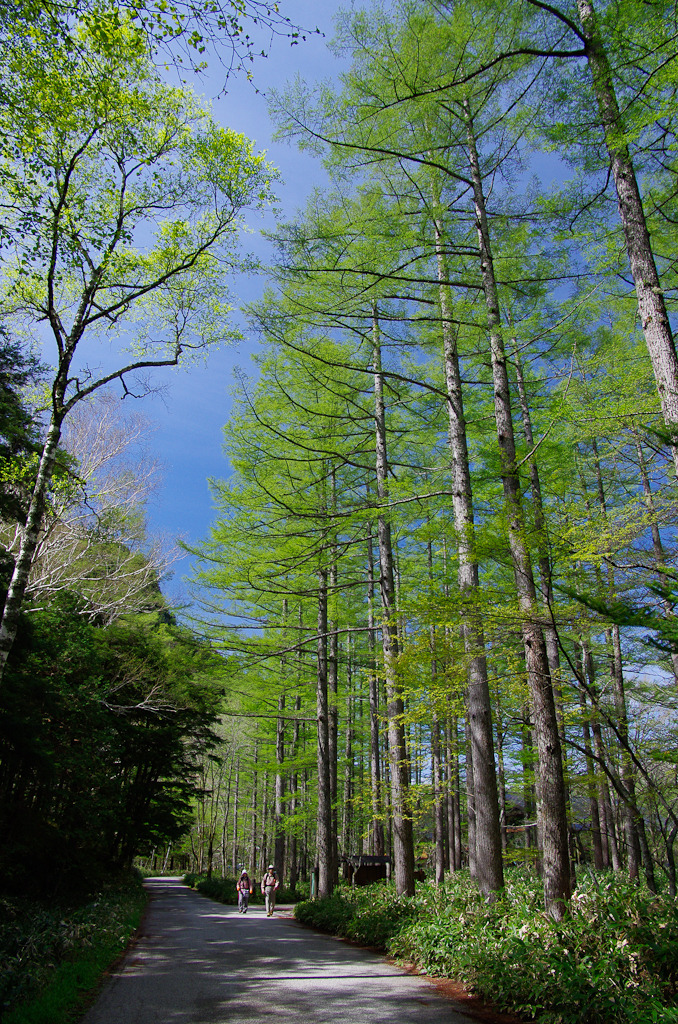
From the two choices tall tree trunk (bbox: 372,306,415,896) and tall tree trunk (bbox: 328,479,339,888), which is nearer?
tall tree trunk (bbox: 372,306,415,896)

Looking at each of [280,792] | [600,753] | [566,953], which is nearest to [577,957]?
[566,953]

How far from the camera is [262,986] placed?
5.59 m

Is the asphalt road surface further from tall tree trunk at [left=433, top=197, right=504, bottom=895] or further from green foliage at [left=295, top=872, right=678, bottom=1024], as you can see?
tall tree trunk at [left=433, top=197, right=504, bottom=895]

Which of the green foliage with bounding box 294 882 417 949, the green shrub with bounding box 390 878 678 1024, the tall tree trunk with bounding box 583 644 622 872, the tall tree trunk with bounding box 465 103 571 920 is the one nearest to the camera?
the green shrub with bounding box 390 878 678 1024

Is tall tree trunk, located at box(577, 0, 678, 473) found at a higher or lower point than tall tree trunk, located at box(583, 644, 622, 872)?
higher

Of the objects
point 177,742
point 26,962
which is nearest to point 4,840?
point 26,962

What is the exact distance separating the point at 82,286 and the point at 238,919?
13203 mm

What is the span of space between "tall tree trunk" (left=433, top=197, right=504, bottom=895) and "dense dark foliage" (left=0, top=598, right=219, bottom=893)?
5.26 meters

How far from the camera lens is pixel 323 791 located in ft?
39.0

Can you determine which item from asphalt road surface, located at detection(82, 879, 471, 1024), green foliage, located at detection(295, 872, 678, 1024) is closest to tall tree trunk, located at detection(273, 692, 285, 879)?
asphalt road surface, located at detection(82, 879, 471, 1024)

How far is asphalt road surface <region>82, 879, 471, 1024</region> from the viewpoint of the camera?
14.7ft

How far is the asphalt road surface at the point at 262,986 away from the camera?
4.48 meters

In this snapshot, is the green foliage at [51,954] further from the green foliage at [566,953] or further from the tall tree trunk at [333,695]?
the tall tree trunk at [333,695]

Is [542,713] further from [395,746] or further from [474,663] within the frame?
[395,746]
